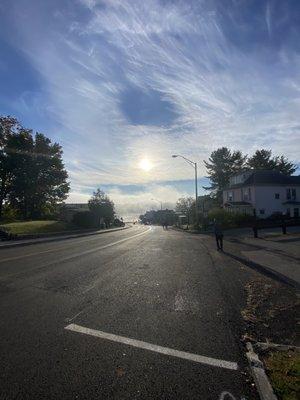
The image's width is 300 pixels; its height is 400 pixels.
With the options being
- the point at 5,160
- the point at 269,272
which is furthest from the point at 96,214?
the point at 269,272

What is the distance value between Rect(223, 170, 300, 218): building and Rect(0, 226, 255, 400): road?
5102 cm

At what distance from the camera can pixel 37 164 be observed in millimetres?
62000

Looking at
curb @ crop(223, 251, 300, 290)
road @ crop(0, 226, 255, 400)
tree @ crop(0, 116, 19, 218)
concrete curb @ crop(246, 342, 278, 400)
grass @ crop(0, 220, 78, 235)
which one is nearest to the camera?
concrete curb @ crop(246, 342, 278, 400)

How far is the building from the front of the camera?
60.2 meters

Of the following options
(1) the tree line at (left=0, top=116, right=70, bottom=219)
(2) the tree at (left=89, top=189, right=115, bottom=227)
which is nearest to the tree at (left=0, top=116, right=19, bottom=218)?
(1) the tree line at (left=0, top=116, right=70, bottom=219)

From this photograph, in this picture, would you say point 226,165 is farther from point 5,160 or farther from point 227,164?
point 5,160

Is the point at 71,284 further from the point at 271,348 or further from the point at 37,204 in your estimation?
the point at 37,204

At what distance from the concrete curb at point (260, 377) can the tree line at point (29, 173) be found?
5672 cm

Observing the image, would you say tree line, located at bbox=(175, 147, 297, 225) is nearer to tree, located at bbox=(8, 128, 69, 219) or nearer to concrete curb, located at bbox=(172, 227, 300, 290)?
tree, located at bbox=(8, 128, 69, 219)

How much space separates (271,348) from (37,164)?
60.0 metres

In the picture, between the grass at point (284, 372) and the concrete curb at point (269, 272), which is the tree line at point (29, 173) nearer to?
the concrete curb at point (269, 272)

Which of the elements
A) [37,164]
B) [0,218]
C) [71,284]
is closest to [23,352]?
[71,284]

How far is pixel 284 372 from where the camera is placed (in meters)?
4.80

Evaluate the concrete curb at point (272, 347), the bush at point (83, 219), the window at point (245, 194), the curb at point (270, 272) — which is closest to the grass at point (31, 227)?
the bush at point (83, 219)
